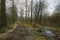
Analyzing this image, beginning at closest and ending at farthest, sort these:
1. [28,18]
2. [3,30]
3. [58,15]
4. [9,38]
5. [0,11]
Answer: [9,38] < [3,30] < [0,11] < [58,15] < [28,18]

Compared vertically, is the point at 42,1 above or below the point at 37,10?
above

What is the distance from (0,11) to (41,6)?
23053 mm

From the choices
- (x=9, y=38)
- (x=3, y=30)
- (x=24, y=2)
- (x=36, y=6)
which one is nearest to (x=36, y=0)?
(x=36, y=6)

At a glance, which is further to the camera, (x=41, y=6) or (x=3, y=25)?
(x=41, y=6)

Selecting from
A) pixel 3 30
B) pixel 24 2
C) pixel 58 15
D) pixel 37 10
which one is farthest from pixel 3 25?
pixel 24 2

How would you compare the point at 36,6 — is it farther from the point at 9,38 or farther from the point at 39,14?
the point at 9,38

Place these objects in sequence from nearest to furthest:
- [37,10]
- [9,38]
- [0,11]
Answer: [9,38] → [0,11] → [37,10]

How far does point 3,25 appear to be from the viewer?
14281 millimetres

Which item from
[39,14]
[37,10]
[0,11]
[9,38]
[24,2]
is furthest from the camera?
[24,2]

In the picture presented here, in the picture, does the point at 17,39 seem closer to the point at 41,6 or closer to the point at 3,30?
the point at 3,30

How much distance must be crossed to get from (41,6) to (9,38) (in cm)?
2767

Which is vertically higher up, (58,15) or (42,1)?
(42,1)

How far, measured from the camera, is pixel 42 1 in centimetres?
3703

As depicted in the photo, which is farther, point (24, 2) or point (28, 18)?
point (28, 18)
